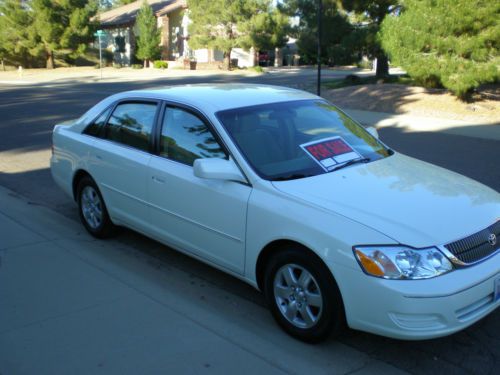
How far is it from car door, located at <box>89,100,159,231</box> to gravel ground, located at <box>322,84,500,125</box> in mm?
11737

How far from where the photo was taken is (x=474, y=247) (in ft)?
10.7

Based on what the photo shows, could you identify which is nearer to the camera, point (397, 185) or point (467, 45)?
point (397, 185)

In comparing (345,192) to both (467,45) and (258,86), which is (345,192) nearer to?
(258,86)

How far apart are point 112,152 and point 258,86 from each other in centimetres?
150

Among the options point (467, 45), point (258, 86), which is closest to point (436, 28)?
point (467, 45)

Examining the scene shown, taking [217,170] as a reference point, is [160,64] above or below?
above

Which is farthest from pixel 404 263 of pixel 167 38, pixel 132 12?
pixel 132 12

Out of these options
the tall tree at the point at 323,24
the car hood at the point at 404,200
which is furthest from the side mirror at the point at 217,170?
the tall tree at the point at 323,24

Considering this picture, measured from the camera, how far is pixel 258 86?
17.1 ft

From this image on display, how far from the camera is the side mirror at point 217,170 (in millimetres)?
3818

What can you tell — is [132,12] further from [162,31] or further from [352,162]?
[352,162]

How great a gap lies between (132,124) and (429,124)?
34.6 ft

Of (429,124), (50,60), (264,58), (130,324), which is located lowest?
(130,324)

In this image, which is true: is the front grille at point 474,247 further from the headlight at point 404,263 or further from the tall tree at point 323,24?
the tall tree at point 323,24
